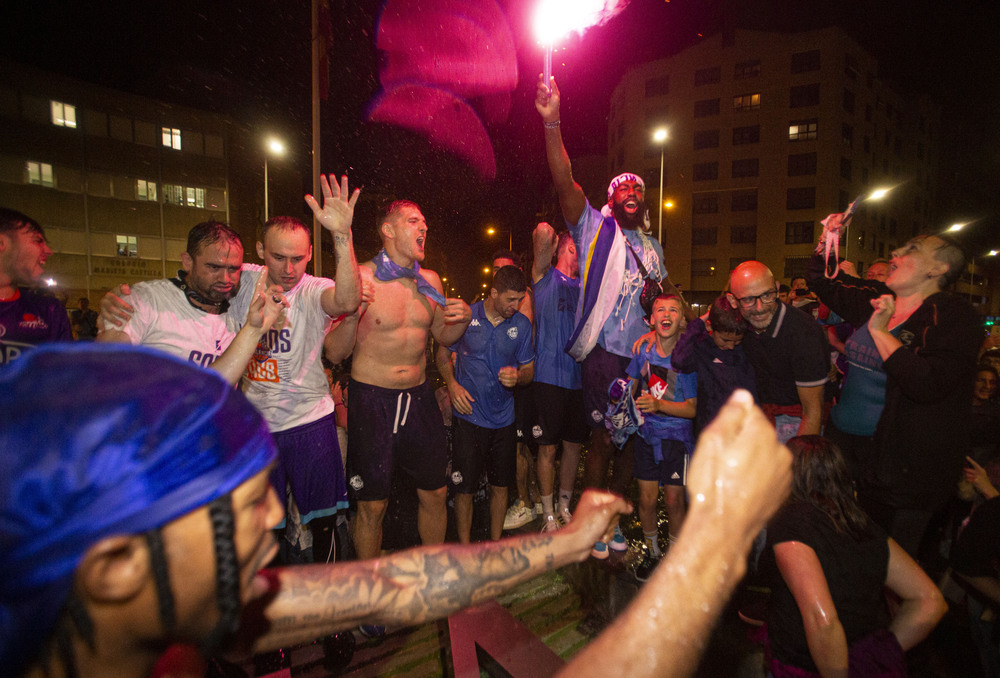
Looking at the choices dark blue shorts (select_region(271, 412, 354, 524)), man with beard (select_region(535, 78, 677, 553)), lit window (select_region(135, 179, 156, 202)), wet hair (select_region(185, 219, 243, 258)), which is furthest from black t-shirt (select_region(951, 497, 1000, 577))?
lit window (select_region(135, 179, 156, 202))

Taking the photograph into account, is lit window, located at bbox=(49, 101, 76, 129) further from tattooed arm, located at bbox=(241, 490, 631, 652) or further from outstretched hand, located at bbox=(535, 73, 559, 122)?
tattooed arm, located at bbox=(241, 490, 631, 652)

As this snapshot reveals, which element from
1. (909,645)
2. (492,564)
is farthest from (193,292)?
(909,645)

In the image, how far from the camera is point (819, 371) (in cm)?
349

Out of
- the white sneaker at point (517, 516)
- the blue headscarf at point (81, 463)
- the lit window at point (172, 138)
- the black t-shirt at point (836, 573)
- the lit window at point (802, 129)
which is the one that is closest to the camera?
the blue headscarf at point (81, 463)

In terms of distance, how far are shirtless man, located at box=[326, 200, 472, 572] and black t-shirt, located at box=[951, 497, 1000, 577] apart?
3.44 meters

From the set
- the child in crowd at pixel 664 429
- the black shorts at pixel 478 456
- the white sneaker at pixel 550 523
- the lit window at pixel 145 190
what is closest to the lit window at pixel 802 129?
the child in crowd at pixel 664 429

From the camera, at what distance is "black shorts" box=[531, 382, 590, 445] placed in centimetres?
496

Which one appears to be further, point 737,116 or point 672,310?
point 737,116

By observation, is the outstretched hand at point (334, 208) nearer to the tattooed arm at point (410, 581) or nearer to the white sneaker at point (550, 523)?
the tattooed arm at point (410, 581)

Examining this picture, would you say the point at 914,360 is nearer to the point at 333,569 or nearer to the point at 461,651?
the point at 461,651

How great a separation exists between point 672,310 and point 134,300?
4170 mm

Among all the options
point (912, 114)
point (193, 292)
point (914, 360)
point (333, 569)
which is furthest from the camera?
point (912, 114)

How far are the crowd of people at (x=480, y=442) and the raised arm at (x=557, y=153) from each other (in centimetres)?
2

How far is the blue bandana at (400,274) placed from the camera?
13.6 ft
